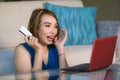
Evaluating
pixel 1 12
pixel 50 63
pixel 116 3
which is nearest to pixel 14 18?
pixel 1 12

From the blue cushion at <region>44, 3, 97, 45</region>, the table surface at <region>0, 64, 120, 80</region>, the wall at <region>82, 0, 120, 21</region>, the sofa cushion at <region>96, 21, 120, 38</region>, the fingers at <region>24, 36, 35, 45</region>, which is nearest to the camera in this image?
the table surface at <region>0, 64, 120, 80</region>

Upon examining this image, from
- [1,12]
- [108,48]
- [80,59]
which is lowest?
[80,59]

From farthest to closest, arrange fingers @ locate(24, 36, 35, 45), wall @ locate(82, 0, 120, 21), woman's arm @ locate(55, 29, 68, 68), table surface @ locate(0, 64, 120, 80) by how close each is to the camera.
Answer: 1. wall @ locate(82, 0, 120, 21)
2. woman's arm @ locate(55, 29, 68, 68)
3. fingers @ locate(24, 36, 35, 45)
4. table surface @ locate(0, 64, 120, 80)

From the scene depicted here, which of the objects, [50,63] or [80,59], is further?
[80,59]

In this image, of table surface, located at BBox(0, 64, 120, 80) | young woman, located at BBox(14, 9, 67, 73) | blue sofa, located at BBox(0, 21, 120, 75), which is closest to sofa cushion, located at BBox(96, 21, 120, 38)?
blue sofa, located at BBox(0, 21, 120, 75)

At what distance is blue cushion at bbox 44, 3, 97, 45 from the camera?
2.67 m

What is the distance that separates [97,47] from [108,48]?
0.10 metres

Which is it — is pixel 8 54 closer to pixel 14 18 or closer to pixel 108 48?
pixel 14 18

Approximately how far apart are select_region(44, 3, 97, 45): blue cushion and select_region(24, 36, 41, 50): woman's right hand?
1.16 meters

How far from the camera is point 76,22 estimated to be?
2.72 m

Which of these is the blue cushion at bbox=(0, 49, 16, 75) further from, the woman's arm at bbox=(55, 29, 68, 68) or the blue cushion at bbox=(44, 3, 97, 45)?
the blue cushion at bbox=(44, 3, 97, 45)

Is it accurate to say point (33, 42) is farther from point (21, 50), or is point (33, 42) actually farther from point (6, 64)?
point (6, 64)

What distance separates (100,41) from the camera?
1207 millimetres

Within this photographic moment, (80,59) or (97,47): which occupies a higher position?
(97,47)
